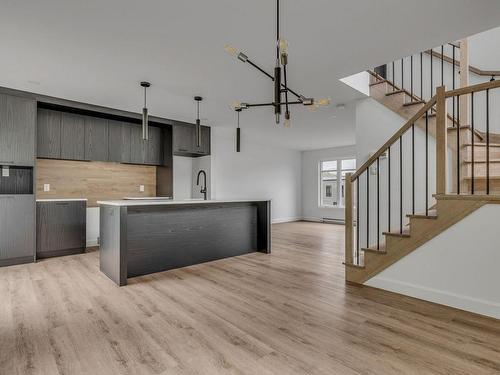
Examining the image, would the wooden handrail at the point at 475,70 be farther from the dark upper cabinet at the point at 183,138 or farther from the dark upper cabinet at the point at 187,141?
the dark upper cabinet at the point at 183,138

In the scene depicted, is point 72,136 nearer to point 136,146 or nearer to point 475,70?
point 136,146

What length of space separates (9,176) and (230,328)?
4.34m

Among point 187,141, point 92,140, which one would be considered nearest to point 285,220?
point 187,141

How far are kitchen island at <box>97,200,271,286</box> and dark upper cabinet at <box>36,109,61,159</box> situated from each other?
1868 mm

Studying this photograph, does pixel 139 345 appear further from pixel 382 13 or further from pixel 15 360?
pixel 382 13

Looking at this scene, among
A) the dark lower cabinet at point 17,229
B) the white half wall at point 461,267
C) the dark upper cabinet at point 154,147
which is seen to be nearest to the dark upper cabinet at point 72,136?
the dark lower cabinet at point 17,229

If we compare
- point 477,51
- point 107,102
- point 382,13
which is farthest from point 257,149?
point 382,13

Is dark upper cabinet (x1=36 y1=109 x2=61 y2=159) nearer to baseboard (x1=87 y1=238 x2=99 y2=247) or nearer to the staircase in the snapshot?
baseboard (x1=87 y1=238 x2=99 y2=247)

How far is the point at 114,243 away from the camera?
3.35 meters

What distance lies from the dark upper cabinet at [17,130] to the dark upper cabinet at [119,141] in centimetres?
126

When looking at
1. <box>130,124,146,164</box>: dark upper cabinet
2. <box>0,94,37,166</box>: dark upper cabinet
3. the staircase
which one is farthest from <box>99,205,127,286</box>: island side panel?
the staircase

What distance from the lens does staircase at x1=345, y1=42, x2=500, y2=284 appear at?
2.64m

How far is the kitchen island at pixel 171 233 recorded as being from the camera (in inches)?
131

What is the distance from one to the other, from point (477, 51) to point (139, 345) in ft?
19.5
